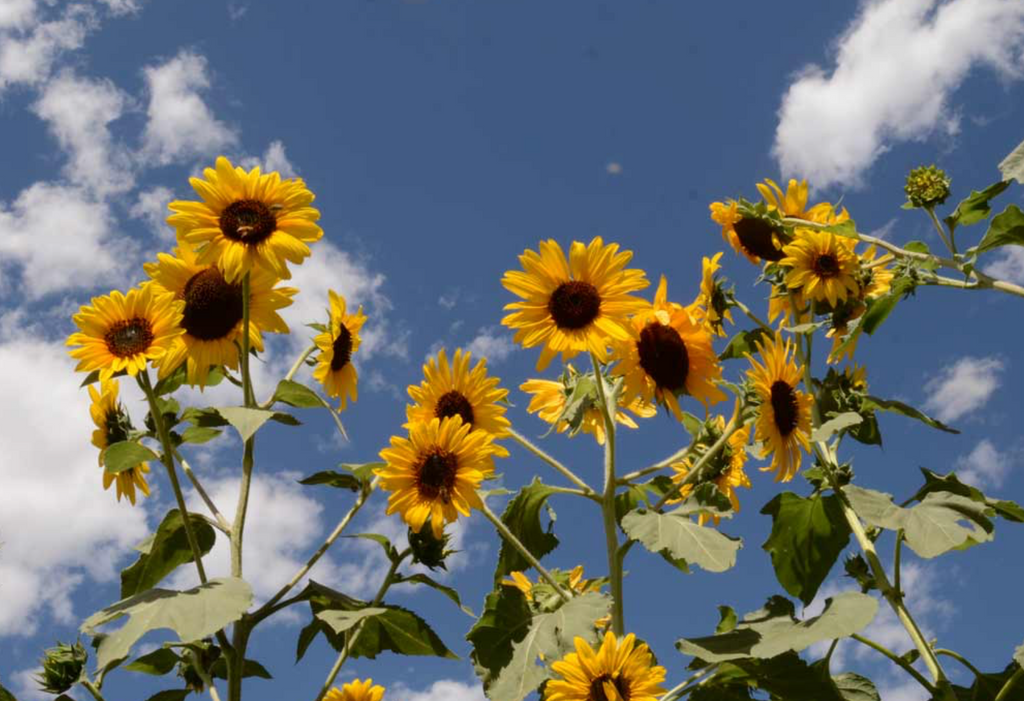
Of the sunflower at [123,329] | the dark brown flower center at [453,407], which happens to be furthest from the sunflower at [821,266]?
the sunflower at [123,329]

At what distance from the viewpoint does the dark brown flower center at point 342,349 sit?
266 centimetres

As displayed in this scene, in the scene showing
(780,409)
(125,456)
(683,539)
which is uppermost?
(780,409)

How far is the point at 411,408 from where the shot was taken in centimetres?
246

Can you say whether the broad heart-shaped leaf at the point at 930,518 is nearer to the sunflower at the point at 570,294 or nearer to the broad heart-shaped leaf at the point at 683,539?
the broad heart-shaped leaf at the point at 683,539

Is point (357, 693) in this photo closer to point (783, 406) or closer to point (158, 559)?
point (158, 559)

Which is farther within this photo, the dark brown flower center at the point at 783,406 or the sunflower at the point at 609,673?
the dark brown flower center at the point at 783,406

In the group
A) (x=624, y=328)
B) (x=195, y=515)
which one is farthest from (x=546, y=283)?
(x=195, y=515)

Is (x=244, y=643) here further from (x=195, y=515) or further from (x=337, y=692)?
(x=337, y=692)

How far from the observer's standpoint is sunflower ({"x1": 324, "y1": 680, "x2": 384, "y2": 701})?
271 cm

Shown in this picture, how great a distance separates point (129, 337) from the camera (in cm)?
237

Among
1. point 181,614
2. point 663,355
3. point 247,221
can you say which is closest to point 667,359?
point 663,355

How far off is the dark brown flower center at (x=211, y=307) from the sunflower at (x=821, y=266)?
1515 millimetres

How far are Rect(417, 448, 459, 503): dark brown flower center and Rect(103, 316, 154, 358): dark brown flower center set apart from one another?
25.9 inches

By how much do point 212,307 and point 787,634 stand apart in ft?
4.82
